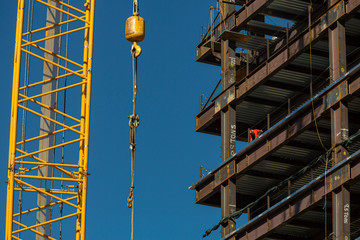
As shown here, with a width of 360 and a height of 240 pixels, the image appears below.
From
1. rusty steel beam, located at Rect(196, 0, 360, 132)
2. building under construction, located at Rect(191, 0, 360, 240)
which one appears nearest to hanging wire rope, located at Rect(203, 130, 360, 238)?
building under construction, located at Rect(191, 0, 360, 240)

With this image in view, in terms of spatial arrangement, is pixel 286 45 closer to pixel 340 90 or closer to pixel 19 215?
pixel 340 90

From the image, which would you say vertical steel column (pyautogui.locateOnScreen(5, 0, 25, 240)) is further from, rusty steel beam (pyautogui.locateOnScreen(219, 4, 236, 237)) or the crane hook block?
the crane hook block

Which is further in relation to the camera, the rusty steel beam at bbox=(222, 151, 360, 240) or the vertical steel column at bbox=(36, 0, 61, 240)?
the vertical steel column at bbox=(36, 0, 61, 240)

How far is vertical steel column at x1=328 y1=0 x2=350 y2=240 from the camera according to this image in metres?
87.2

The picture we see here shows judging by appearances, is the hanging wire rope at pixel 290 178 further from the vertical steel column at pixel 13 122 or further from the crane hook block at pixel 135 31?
the crane hook block at pixel 135 31

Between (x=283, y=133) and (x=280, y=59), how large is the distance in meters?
5.70

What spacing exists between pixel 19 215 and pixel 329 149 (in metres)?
22.1

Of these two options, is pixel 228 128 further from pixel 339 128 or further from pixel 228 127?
pixel 339 128

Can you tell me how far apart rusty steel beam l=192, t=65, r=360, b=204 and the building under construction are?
7 cm

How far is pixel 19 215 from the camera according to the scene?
332 feet

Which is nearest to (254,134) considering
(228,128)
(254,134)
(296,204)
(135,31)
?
(254,134)

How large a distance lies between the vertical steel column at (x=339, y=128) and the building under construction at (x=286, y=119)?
0.20 feet

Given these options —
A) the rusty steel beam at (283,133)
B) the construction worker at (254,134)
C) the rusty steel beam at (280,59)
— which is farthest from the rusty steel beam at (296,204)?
the rusty steel beam at (280,59)

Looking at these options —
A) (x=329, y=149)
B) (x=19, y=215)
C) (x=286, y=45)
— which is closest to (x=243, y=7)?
(x=286, y=45)
